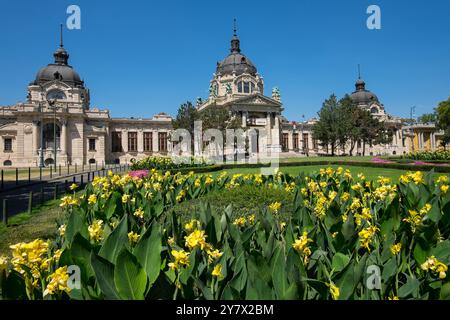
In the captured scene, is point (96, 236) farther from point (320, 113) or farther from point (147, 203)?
point (320, 113)

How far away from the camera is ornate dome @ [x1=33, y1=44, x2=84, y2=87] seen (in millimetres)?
58656

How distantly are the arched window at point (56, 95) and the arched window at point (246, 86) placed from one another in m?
33.4

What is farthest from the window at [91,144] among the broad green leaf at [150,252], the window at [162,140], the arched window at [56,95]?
the broad green leaf at [150,252]

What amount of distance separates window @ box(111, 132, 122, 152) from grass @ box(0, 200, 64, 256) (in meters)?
51.5

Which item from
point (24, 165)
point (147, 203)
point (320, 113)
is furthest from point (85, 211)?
point (24, 165)

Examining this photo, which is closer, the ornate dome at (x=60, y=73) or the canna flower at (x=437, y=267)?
the canna flower at (x=437, y=267)

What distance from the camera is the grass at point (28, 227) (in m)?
6.89

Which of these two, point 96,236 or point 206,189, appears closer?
point 96,236

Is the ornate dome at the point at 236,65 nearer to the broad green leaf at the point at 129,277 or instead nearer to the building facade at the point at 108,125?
the building facade at the point at 108,125

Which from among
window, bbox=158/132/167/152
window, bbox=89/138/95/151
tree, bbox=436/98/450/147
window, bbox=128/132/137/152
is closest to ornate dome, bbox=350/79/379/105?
tree, bbox=436/98/450/147

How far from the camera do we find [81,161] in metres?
51.8

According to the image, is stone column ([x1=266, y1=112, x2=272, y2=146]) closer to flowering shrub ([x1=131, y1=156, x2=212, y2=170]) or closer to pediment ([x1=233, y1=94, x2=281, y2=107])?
pediment ([x1=233, y1=94, x2=281, y2=107])

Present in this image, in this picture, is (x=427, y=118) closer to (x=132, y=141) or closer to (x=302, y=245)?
(x=132, y=141)
